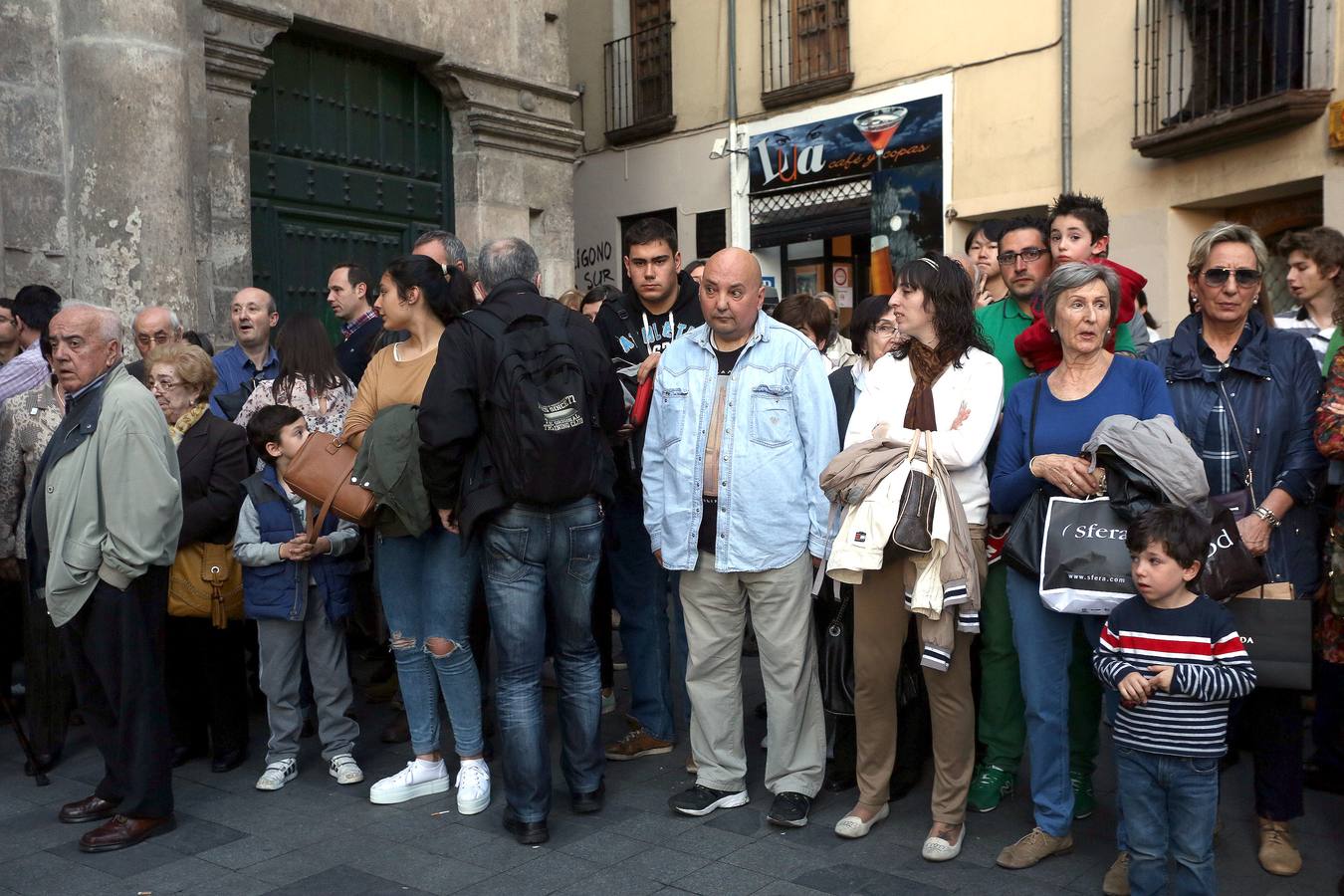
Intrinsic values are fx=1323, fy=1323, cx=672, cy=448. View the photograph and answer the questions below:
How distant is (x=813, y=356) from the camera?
16.0 ft

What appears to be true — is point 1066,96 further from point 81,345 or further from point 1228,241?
point 81,345

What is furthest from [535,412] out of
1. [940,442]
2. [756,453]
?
[940,442]

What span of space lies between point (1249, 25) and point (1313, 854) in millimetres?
9412

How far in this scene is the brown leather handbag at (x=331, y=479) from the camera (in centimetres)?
506

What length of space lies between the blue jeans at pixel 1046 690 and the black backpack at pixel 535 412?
1.58 metres

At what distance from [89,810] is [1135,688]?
3831 millimetres

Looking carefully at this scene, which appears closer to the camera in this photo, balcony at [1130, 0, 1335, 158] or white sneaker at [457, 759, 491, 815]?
white sneaker at [457, 759, 491, 815]

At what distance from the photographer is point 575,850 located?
15.1 ft

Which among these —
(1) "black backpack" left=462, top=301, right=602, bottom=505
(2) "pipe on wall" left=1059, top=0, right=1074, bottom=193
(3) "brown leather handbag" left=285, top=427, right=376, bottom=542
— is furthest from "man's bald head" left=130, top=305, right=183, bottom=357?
(2) "pipe on wall" left=1059, top=0, right=1074, bottom=193

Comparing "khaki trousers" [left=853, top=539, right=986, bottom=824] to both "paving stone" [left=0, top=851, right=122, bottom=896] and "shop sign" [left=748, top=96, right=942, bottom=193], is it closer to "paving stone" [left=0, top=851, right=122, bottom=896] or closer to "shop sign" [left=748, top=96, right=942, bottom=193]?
"paving stone" [left=0, top=851, right=122, bottom=896]

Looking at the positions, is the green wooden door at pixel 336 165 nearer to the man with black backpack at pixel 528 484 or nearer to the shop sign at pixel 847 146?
the man with black backpack at pixel 528 484

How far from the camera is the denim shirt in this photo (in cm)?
474

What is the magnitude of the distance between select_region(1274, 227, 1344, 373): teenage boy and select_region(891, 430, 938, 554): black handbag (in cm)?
202

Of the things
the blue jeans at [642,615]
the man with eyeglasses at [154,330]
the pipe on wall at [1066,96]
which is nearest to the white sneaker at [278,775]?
the blue jeans at [642,615]
